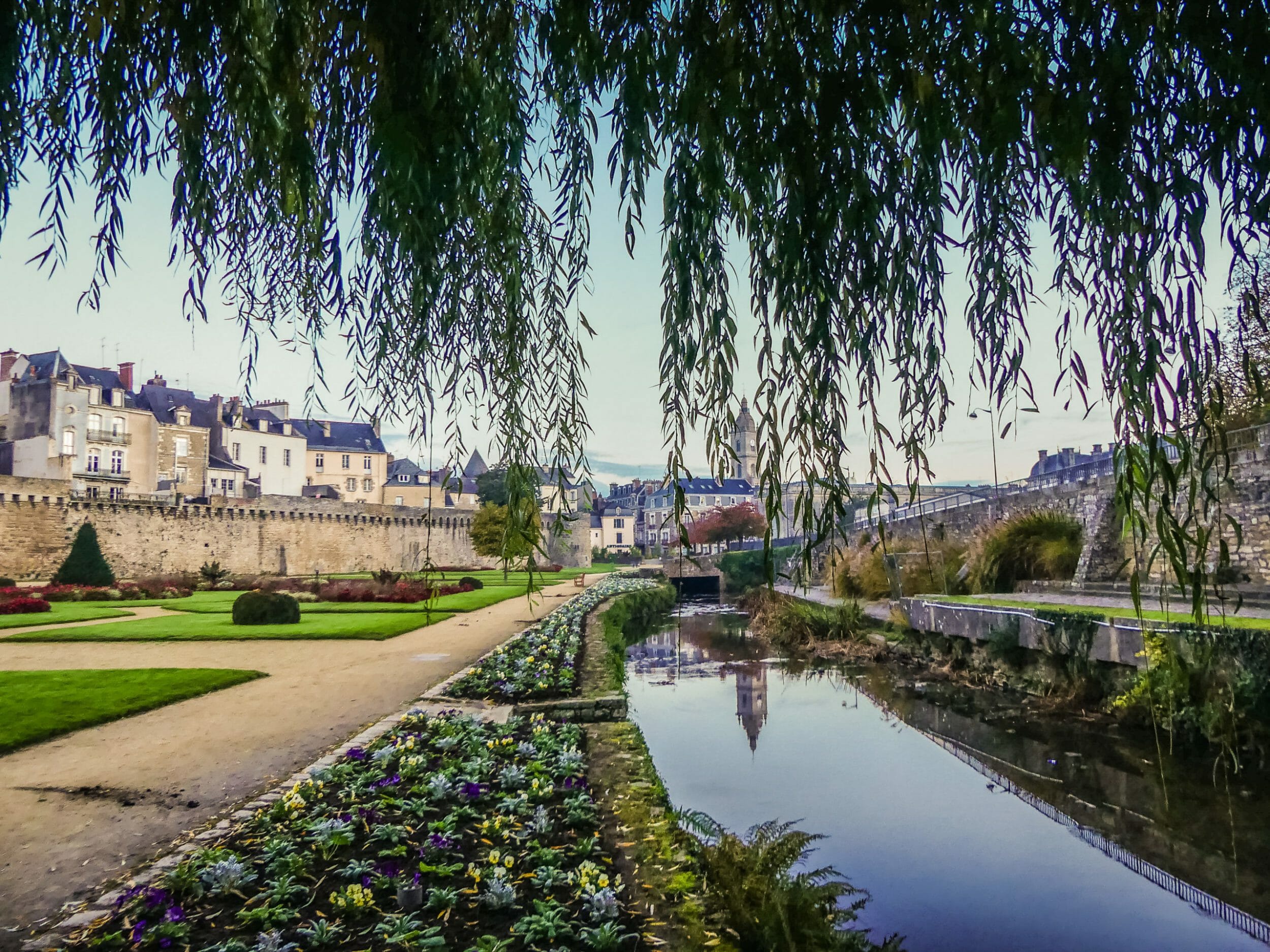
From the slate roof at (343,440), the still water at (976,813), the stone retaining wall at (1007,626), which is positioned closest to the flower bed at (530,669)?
the still water at (976,813)

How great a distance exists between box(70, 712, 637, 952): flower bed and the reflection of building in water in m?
4.38

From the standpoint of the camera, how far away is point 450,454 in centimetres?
207

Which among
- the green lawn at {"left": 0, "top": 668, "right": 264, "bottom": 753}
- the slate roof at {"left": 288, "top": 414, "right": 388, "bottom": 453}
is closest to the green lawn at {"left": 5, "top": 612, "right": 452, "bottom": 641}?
the green lawn at {"left": 0, "top": 668, "right": 264, "bottom": 753}

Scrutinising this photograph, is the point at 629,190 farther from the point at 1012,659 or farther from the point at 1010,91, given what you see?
the point at 1012,659

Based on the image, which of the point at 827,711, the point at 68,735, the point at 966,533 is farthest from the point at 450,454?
the point at 966,533

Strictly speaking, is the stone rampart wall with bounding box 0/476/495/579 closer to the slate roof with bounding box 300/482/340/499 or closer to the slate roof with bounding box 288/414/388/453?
the slate roof with bounding box 300/482/340/499

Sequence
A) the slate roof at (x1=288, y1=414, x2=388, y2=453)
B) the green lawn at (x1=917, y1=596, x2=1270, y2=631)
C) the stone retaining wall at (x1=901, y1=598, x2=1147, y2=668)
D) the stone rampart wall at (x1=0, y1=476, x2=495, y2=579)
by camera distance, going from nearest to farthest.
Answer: the green lawn at (x1=917, y1=596, x2=1270, y2=631)
the stone retaining wall at (x1=901, y1=598, x2=1147, y2=668)
the stone rampart wall at (x1=0, y1=476, x2=495, y2=579)
the slate roof at (x1=288, y1=414, x2=388, y2=453)

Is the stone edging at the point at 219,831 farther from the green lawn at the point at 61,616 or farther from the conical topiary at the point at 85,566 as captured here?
the conical topiary at the point at 85,566

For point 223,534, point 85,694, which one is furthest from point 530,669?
point 223,534

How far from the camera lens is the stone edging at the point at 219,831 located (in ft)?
9.16

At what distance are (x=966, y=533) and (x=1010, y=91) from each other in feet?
65.3

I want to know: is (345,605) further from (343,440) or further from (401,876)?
(343,440)

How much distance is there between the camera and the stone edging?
279cm

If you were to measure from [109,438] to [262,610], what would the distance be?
3232 centimetres
